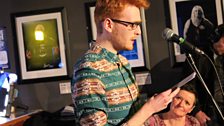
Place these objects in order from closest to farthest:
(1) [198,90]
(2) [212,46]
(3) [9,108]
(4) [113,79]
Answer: (4) [113,79], (1) [198,90], (2) [212,46], (3) [9,108]

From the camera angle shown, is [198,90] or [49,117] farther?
[49,117]

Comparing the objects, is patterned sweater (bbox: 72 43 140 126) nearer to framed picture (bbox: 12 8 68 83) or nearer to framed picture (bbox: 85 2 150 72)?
framed picture (bbox: 85 2 150 72)

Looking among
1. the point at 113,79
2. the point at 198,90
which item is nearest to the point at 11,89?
the point at 198,90

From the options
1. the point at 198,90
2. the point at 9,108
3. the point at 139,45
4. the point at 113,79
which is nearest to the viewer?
the point at 113,79

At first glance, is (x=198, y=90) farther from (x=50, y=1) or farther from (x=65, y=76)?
(x=50, y=1)

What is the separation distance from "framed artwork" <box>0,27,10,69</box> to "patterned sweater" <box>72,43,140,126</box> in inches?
86.1

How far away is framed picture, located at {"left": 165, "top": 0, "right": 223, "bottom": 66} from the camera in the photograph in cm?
291

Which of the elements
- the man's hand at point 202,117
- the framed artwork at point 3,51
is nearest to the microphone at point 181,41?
the man's hand at point 202,117

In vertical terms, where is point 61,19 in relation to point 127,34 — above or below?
above

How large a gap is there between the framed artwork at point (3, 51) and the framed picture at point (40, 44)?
0.13m

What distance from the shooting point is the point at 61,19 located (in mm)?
3150

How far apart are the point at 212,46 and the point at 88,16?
1187 mm

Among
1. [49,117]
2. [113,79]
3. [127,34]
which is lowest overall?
[49,117]

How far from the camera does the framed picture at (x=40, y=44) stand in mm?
3154
